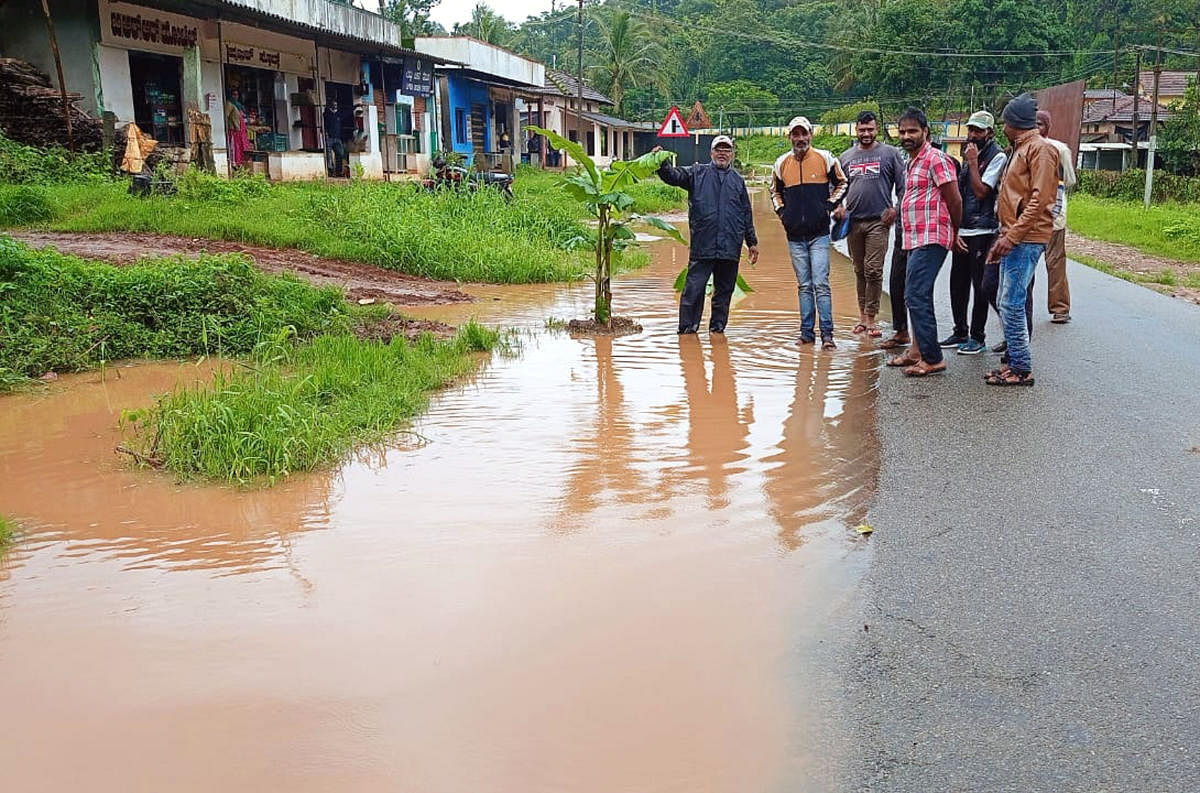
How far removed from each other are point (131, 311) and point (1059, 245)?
8008mm

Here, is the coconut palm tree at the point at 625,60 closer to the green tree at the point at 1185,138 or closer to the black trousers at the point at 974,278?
the green tree at the point at 1185,138

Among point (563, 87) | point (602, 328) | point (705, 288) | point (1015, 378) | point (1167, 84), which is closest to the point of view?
point (1015, 378)

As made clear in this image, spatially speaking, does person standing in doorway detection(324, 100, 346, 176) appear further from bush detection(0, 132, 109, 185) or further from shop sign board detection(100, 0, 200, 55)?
bush detection(0, 132, 109, 185)

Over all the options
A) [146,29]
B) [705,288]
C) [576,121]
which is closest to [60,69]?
[146,29]

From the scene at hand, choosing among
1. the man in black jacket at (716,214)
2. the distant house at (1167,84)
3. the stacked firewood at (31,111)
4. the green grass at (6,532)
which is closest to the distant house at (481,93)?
the stacked firewood at (31,111)

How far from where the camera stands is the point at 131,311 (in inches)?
332

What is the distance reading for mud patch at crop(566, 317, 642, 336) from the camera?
979cm

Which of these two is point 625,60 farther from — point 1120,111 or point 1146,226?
point 1146,226

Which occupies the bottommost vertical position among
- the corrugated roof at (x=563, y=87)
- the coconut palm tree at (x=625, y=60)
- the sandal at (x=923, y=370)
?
the sandal at (x=923, y=370)

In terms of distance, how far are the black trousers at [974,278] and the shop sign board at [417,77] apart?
73.6 feet

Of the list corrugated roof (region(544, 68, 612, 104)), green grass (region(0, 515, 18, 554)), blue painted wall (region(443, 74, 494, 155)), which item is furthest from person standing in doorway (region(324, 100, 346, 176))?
green grass (region(0, 515, 18, 554))

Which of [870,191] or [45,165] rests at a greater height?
[45,165]

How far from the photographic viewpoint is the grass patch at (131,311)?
7.84 metres

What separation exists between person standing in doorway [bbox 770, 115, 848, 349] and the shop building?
13.6m
